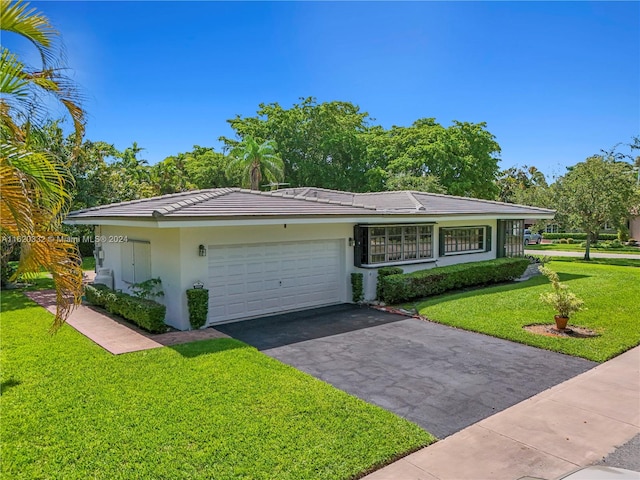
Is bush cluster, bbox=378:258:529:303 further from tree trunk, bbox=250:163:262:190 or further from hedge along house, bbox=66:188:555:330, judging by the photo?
tree trunk, bbox=250:163:262:190

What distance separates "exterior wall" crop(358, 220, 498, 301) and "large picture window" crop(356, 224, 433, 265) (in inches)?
9.5

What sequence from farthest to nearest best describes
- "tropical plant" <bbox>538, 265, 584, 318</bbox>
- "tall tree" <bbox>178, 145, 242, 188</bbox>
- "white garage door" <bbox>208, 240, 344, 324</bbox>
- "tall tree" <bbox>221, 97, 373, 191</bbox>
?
"tall tree" <bbox>178, 145, 242, 188</bbox> < "tall tree" <bbox>221, 97, 373, 191</bbox> < "white garage door" <bbox>208, 240, 344, 324</bbox> < "tropical plant" <bbox>538, 265, 584, 318</bbox>

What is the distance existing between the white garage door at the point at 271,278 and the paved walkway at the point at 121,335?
4.26ft

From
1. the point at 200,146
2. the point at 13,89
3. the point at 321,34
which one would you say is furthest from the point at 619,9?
the point at 200,146

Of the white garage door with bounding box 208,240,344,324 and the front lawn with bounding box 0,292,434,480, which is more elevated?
the white garage door with bounding box 208,240,344,324

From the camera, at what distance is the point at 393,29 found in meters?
14.0

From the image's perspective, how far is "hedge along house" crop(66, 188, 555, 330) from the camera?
11.1 metres

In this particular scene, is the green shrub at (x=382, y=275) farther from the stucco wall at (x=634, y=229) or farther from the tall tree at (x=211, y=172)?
the stucco wall at (x=634, y=229)

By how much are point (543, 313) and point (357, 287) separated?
5575 millimetres

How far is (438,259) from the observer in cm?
1722

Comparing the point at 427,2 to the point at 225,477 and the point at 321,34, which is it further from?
the point at 225,477

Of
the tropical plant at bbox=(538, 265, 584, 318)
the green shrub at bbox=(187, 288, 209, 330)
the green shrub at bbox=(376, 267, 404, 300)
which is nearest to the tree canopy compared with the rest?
the green shrub at bbox=(376, 267, 404, 300)

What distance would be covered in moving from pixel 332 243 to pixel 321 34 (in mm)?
7189

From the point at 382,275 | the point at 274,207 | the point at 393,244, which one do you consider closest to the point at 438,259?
the point at 393,244
